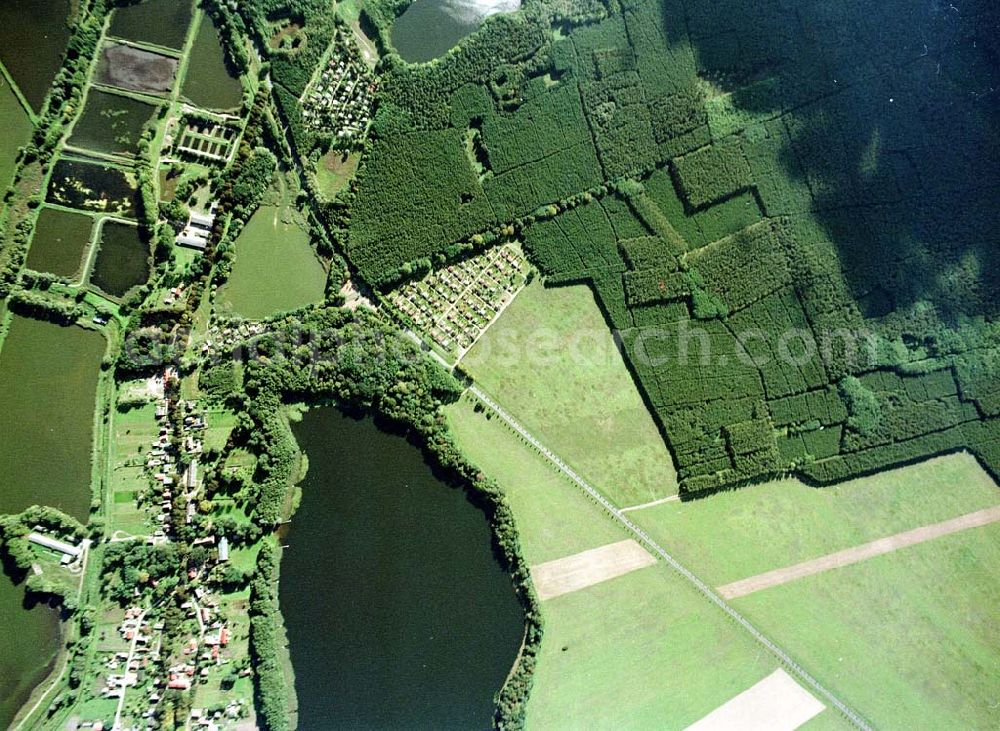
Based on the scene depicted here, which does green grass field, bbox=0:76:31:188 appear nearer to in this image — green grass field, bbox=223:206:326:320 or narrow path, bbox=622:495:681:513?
green grass field, bbox=223:206:326:320

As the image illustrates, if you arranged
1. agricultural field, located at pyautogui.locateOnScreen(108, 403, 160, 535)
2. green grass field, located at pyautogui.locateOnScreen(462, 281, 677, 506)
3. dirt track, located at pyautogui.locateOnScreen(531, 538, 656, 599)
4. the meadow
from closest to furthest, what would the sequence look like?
the meadow < agricultural field, located at pyautogui.locateOnScreen(108, 403, 160, 535) < dirt track, located at pyautogui.locateOnScreen(531, 538, 656, 599) < green grass field, located at pyautogui.locateOnScreen(462, 281, 677, 506)

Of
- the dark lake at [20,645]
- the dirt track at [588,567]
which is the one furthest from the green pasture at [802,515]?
the dark lake at [20,645]

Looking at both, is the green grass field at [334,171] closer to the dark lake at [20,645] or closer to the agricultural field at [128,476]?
the agricultural field at [128,476]

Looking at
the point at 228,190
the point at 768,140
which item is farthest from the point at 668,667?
the point at 228,190

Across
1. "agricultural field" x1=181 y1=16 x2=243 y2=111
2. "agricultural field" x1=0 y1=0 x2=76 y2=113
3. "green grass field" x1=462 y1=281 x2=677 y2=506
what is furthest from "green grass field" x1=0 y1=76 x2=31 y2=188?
"green grass field" x1=462 y1=281 x2=677 y2=506

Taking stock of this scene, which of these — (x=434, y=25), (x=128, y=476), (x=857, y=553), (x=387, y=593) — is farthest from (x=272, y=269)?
(x=857, y=553)

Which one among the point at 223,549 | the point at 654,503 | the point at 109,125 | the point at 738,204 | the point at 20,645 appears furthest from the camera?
the point at 738,204

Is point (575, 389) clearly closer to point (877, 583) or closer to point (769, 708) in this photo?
point (877, 583)
